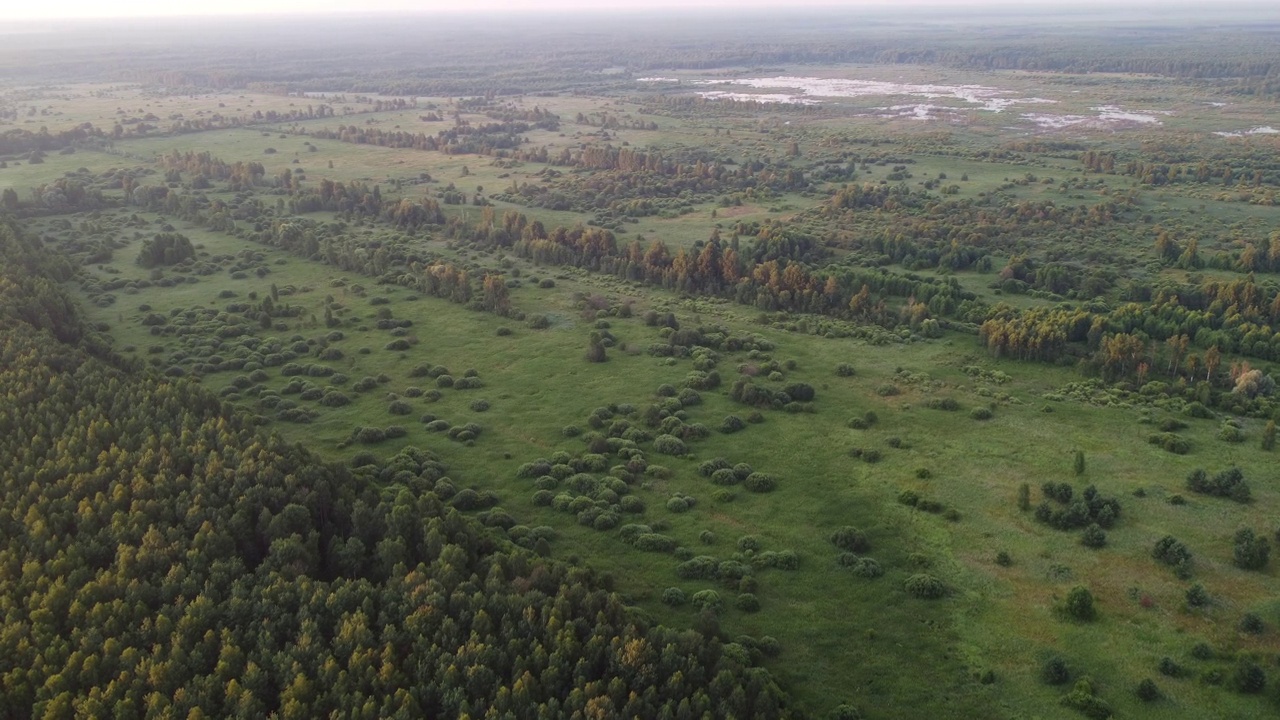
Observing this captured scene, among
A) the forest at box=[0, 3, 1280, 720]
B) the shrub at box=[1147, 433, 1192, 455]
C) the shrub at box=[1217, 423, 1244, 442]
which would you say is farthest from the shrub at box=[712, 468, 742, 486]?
the shrub at box=[1217, 423, 1244, 442]

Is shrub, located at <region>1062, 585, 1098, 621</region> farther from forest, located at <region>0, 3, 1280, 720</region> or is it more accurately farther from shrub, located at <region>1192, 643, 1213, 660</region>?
shrub, located at <region>1192, 643, 1213, 660</region>

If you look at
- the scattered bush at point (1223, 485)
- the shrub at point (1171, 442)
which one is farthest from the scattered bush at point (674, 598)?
the shrub at point (1171, 442)

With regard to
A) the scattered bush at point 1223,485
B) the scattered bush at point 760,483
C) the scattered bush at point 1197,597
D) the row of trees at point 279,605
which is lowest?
the scattered bush at point 1197,597

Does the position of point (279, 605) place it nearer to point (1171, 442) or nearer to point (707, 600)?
point (707, 600)

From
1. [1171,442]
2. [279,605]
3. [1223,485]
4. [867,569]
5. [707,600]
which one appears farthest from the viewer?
[1171,442]

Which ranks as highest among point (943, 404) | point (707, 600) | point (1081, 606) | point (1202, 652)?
point (943, 404)

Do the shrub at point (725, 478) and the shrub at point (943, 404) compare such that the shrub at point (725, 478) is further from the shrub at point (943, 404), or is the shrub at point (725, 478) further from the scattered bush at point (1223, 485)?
the scattered bush at point (1223, 485)

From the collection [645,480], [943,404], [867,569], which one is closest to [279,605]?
[645,480]

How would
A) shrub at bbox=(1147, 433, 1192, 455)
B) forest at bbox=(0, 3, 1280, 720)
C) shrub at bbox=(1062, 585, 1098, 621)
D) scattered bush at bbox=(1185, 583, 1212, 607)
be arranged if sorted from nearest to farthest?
forest at bbox=(0, 3, 1280, 720)
shrub at bbox=(1062, 585, 1098, 621)
scattered bush at bbox=(1185, 583, 1212, 607)
shrub at bbox=(1147, 433, 1192, 455)

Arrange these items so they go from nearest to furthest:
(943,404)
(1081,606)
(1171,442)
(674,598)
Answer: (1081,606), (674,598), (1171,442), (943,404)
